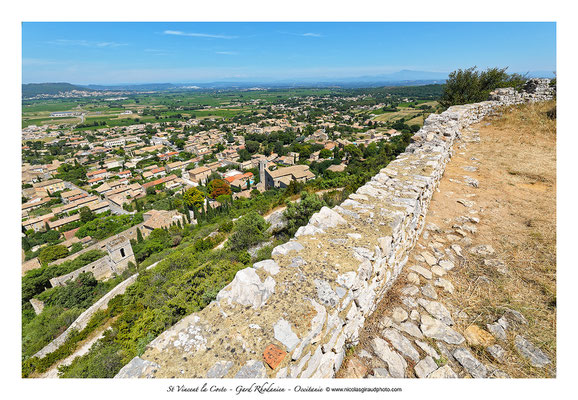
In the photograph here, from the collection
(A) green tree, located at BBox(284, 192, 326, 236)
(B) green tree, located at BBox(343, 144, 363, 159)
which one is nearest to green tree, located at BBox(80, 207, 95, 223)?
(A) green tree, located at BBox(284, 192, 326, 236)

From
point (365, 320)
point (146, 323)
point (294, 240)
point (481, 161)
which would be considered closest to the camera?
point (365, 320)

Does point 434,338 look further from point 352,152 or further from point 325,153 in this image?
point 325,153

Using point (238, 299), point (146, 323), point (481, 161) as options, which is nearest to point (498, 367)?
point (238, 299)

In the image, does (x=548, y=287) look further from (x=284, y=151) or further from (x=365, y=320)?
(x=284, y=151)

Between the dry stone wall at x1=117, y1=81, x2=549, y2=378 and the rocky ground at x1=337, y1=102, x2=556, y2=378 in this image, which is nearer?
the dry stone wall at x1=117, y1=81, x2=549, y2=378

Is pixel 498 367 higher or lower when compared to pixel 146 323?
higher

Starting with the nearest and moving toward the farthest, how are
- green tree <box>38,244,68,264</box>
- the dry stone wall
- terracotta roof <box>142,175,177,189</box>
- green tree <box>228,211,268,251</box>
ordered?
the dry stone wall → green tree <box>228,211,268,251</box> → green tree <box>38,244,68,264</box> → terracotta roof <box>142,175,177,189</box>

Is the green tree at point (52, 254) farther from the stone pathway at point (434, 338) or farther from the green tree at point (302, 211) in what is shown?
the stone pathway at point (434, 338)

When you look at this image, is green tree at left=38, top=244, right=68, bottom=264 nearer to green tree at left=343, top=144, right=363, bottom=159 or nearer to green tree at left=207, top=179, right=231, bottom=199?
green tree at left=207, top=179, right=231, bottom=199
